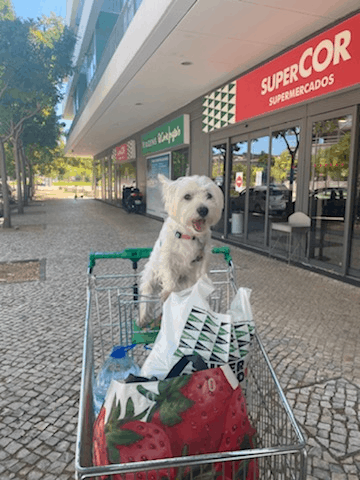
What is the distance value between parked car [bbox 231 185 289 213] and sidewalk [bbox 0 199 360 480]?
126cm

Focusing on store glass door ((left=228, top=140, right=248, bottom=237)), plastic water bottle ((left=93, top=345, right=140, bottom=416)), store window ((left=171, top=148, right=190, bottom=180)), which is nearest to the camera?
plastic water bottle ((left=93, top=345, right=140, bottom=416))

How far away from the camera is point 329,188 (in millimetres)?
6000

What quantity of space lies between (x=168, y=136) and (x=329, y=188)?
7463 millimetres

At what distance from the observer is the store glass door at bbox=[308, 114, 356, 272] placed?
18.5 ft

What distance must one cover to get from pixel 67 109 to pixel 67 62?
64.7 ft

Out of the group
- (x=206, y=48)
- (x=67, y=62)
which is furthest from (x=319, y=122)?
(x=67, y=62)

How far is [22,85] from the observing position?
1113 cm

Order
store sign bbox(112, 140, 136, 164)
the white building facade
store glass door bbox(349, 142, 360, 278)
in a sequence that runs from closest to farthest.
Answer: the white building facade, store glass door bbox(349, 142, 360, 278), store sign bbox(112, 140, 136, 164)

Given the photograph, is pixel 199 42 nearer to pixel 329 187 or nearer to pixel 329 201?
pixel 329 187

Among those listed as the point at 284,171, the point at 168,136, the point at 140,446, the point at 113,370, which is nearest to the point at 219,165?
the point at 284,171

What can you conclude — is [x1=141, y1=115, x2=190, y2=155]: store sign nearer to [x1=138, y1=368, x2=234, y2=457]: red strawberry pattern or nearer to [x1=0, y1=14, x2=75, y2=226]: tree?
[x1=0, y1=14, x2=75, y2=226]: tree

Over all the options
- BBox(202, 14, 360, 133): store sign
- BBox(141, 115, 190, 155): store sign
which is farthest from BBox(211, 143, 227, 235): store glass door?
BBox(141, 115, 190, 155): store sign

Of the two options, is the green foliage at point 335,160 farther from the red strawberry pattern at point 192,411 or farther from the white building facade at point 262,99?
the red strawberry pattern at point 192,411

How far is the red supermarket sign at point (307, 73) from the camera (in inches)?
197
